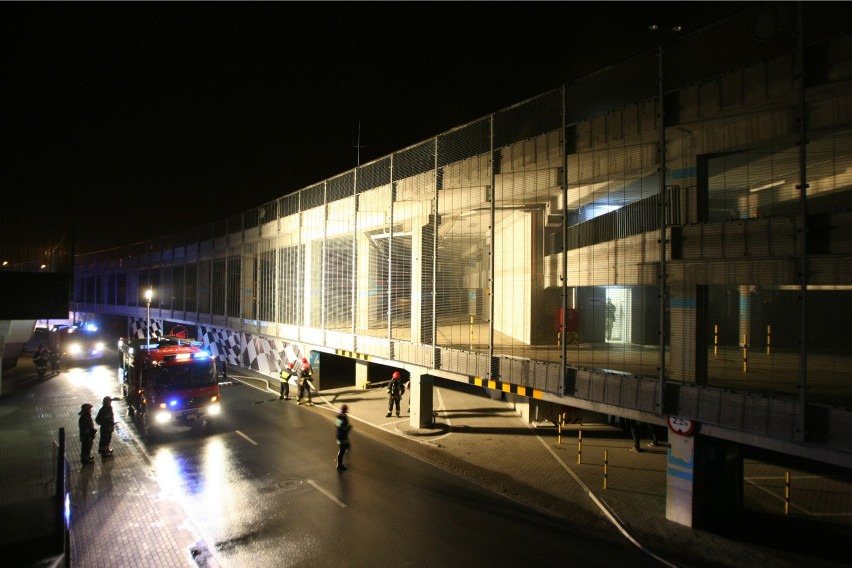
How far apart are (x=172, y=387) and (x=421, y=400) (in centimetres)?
741

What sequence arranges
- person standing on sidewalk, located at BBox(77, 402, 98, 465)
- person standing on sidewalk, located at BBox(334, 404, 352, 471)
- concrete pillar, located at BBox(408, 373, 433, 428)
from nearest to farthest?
person standing on sidewalk, located at BBox(334, 404, 352, 471) < person standing on sidewalk, located at BBox(77, 402, 98, 465) < concrete pillar, located at BBox(408, 373, 433, 428)

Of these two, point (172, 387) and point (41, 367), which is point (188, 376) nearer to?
point (172, 387)

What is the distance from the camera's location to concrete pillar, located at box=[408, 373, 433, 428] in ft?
46.9

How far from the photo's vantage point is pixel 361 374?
20344 mm

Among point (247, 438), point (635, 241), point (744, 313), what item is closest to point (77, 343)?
point (247, 438)

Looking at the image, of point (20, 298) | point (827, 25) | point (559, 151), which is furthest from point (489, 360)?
point (20, 298)

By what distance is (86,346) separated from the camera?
28062 millimetres

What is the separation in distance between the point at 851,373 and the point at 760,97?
20.8 ft

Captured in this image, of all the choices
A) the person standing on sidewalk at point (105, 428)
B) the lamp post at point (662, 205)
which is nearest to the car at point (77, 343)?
the person standing on sidewalk at point (105, 428)

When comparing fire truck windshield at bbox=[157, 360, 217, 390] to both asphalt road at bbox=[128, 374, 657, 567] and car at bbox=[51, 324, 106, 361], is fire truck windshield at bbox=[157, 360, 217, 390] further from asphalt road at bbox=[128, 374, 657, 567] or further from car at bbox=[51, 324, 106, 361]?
car at bbox=[51, 324, 106, 361]

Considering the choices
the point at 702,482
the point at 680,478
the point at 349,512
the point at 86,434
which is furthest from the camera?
the point at 86,434

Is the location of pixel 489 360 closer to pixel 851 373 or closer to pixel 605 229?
pixel 605 229

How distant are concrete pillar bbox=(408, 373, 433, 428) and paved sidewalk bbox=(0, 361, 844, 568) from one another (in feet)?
0.94

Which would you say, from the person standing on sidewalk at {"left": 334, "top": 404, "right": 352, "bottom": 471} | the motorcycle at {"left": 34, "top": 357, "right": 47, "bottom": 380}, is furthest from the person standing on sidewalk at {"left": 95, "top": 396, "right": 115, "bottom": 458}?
the motorcycle at {"left": 34, "top": 357, "right": 47, "bottom": 380}
